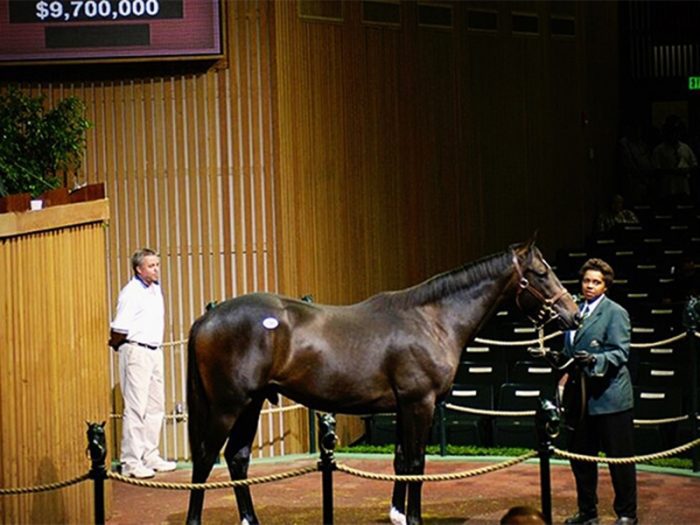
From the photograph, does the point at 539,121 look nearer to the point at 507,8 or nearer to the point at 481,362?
the point at 507,8

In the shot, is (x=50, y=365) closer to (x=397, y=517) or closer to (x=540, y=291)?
(x=397, y=517)

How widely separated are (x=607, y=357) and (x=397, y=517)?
5.71 feet

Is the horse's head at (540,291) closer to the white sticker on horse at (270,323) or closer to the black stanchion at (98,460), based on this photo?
the white sticker on horse at (270,323)

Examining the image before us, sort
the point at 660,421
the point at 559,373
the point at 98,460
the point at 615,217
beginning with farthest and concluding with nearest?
the point at 615,217 < the point at 660,421 < the point at 559,373 < the point at 98,460

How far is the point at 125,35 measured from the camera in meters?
13.2

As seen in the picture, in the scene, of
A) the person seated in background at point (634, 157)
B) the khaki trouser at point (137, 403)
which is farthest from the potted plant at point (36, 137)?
the person seated in background at point (634, 157)

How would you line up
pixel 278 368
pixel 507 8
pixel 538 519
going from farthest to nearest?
pixel 507 8 < pixel 278 368 < pixel 538 519

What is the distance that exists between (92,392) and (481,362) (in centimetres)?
469

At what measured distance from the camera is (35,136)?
1316 centimetres

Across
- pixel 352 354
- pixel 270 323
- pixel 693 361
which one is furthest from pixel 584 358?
pixel 693 361

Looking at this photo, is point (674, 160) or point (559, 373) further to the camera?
point (674, 160)

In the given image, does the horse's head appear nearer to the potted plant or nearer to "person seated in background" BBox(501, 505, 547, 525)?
"person seated in background" BBox(501, 505, 547, 525)

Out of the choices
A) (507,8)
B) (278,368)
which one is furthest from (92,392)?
(507,8)

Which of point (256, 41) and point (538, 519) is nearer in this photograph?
point (538, 519)
